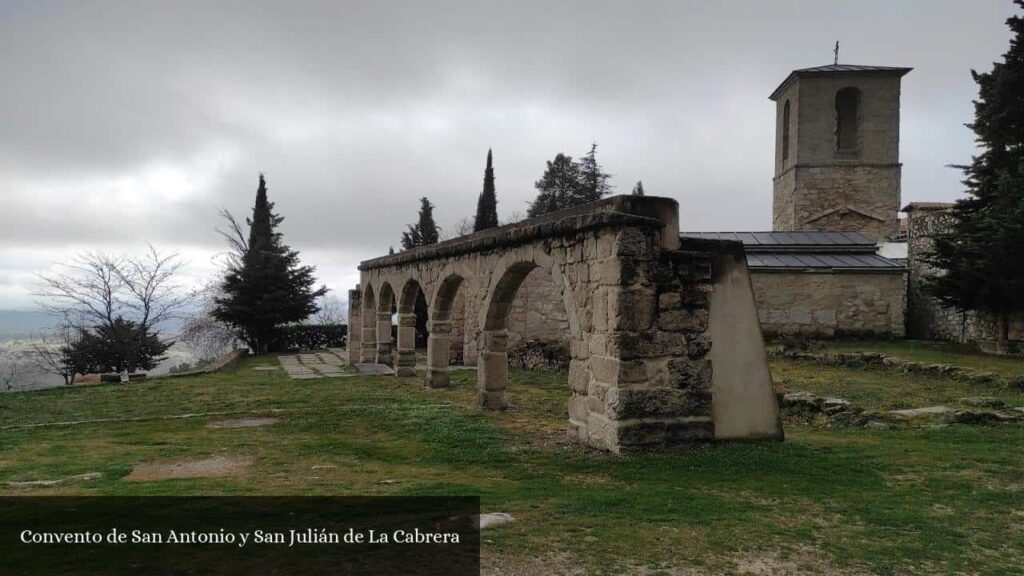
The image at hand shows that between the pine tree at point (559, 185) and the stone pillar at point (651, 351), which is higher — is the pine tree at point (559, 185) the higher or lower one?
the higher one

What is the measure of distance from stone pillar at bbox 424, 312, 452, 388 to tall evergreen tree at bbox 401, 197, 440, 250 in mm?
17702

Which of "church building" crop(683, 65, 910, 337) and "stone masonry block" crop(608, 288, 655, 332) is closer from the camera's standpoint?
"stone masonry block" crop(608, 288, 655, 332)

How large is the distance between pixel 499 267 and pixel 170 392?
7.79 m

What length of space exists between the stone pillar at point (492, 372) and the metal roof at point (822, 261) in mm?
8645

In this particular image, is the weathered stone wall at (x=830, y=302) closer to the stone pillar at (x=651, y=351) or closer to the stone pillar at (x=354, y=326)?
the stone pillar at (x=651, y=351)

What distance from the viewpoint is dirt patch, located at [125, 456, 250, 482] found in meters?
6.03

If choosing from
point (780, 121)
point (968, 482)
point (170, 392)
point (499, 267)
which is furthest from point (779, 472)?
point (780, 121)

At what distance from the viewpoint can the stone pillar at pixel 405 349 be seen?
14.9 metres

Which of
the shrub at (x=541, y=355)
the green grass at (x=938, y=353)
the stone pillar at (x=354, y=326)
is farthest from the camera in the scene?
the stone pillar at (x=354, y=326)

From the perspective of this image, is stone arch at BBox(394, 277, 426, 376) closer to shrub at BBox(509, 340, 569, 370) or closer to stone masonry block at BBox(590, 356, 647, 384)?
shrub at BBox(509, 340, 569, 370)

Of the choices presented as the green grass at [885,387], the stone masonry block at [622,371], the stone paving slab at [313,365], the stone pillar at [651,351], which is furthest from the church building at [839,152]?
the stone masonry block at [622,371]

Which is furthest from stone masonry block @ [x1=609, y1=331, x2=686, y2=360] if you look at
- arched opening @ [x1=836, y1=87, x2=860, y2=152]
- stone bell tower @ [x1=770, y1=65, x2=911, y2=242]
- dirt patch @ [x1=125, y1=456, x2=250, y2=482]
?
arched opening @ [x1=836, y1=87, x2=860, y2=152]

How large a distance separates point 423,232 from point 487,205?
3.38 m
